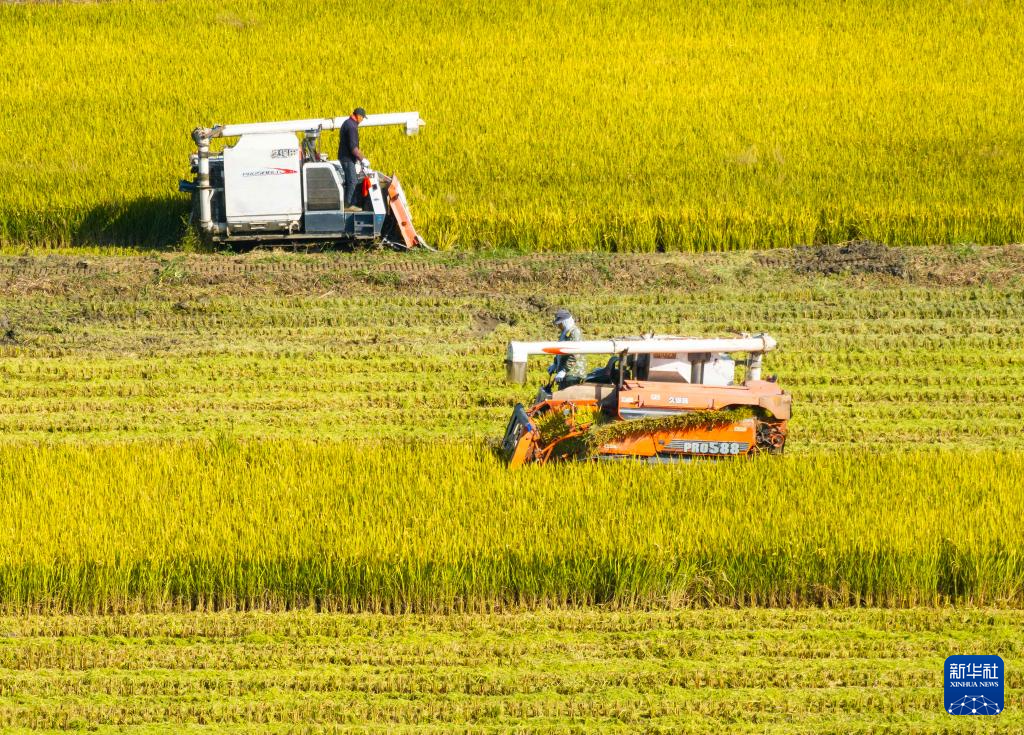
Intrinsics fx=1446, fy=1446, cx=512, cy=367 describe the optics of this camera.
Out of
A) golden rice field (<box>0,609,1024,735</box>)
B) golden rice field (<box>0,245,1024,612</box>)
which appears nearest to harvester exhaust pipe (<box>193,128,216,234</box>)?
golden rice field (<box>0,245,1024,612</box>)

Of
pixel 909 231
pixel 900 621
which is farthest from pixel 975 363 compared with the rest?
pixel 900 621

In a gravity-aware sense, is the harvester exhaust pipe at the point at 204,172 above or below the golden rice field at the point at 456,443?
above

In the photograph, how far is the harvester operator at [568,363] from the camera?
12492 millimetres

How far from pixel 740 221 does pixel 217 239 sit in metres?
7.07

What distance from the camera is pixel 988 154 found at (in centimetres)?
2341

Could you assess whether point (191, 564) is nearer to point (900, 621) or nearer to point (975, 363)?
point (900, 621)

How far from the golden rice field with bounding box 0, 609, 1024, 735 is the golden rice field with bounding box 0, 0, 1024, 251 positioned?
10.6 metres

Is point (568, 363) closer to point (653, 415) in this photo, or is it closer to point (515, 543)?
point (653, 415)

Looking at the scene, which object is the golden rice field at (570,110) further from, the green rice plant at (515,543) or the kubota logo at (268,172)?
the green rice plant at (515,543)

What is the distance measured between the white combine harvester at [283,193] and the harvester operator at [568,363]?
6.68 meters

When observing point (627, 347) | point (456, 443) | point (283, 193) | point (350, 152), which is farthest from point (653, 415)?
point (350, 152)

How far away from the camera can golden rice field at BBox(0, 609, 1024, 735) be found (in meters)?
8.65

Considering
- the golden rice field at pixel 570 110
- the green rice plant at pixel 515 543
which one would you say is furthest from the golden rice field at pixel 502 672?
the golden rice field at pixel 570 110

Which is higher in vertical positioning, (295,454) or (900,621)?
(295,454)
